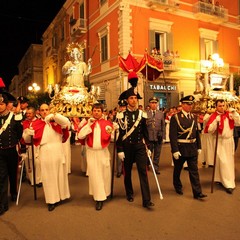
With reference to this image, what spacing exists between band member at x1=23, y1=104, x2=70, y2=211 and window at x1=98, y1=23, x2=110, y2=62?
50.2ft

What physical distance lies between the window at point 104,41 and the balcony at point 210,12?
6.09m

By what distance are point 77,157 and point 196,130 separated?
5868 millimetres

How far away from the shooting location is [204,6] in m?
20.7

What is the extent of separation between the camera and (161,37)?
19641mm

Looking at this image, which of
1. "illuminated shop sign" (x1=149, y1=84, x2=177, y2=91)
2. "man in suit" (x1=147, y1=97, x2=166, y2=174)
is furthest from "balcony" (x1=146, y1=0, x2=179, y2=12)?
"man in suit" (x1=147, y1=97, x2=166, y2=174)

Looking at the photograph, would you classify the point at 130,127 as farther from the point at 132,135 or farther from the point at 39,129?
the point at 39,129

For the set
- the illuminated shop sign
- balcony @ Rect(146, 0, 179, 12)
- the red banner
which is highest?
balcony @ Rect(146, 0, 179, 12)

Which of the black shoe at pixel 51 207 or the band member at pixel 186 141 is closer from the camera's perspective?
the black shoe at pixel 51 207

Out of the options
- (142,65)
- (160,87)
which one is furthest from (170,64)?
(142,65)

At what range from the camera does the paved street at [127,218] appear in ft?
13.5

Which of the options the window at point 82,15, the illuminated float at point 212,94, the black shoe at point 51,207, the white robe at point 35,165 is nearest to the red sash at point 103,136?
the black shoe at point 51,207

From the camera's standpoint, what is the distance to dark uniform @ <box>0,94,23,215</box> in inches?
202

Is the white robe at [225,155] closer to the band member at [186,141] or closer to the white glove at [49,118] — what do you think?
the band member at [186,141]

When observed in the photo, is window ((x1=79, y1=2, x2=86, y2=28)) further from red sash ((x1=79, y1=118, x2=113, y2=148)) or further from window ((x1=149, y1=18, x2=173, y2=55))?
red sash ((x1=79, y1=118, x2=113, y2=148))
